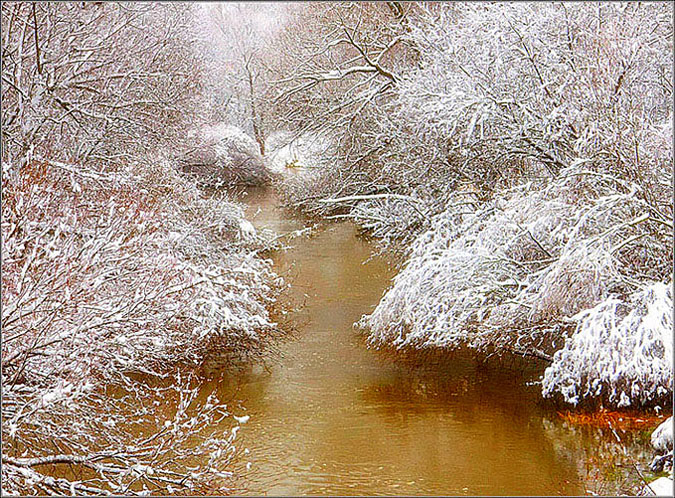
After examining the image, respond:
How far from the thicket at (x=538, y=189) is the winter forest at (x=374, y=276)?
5 centimetres

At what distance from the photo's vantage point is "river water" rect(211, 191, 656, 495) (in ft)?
26.3

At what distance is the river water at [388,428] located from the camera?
316 inches

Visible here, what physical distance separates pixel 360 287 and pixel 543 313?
525 centimetres

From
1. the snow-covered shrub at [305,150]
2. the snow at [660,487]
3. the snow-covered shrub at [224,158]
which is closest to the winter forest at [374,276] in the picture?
the snow at [660,487]

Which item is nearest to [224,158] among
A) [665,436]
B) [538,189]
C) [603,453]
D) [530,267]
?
[538,189]

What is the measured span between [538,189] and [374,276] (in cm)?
458

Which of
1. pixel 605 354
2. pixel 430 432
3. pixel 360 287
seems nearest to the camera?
pixel 605 354

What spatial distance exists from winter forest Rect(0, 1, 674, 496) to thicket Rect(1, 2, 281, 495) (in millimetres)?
54

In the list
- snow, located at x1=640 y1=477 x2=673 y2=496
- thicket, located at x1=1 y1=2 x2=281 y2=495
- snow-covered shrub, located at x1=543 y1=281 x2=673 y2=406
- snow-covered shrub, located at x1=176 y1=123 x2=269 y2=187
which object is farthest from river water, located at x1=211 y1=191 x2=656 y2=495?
snow-covered shrub, located at x1=176 y1=123 x2=269 y2=187

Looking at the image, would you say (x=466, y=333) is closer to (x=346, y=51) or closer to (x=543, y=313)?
(x=543, y=313)

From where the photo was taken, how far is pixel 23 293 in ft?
22.9

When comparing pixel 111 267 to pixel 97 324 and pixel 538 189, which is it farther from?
pixel 538 189

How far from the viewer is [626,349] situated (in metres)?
8.34

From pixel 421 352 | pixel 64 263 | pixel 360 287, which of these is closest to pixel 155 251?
pixel 64 263
